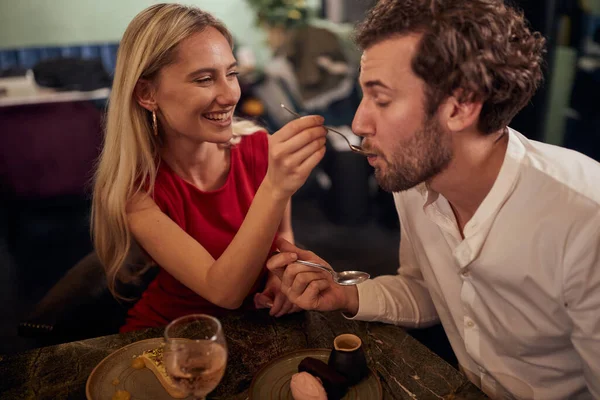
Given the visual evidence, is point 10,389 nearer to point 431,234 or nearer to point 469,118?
point 431,234

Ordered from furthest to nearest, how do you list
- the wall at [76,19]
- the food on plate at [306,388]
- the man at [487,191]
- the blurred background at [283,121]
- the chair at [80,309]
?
the wall at [76,19], the blurred background at [283,121], the chair at [80,309], the man at [487,191], the food on plate at [306,388]

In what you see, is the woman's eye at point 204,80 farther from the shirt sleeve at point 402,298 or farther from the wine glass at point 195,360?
the wine glass at point 195,360

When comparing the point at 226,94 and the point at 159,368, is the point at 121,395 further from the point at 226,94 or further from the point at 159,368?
the point at 226,94

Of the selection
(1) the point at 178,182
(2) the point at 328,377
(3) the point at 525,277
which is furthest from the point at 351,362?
(1) the point at 178,182

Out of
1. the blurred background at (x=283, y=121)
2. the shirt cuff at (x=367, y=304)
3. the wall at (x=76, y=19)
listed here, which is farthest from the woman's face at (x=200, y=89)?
the wall at (x=76, y=19)

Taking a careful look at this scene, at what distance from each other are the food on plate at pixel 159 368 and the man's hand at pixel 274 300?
312mm

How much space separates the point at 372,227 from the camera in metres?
4.38

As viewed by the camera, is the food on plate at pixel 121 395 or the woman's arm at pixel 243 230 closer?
the food on plate at pixel 121 395

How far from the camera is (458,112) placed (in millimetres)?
1280

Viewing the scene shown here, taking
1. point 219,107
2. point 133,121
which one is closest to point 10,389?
point 133,121

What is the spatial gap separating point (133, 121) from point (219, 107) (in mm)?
273

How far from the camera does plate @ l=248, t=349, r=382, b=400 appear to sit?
114cm

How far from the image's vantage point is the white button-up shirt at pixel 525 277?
3.84ft

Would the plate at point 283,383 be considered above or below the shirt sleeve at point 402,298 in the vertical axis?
above
